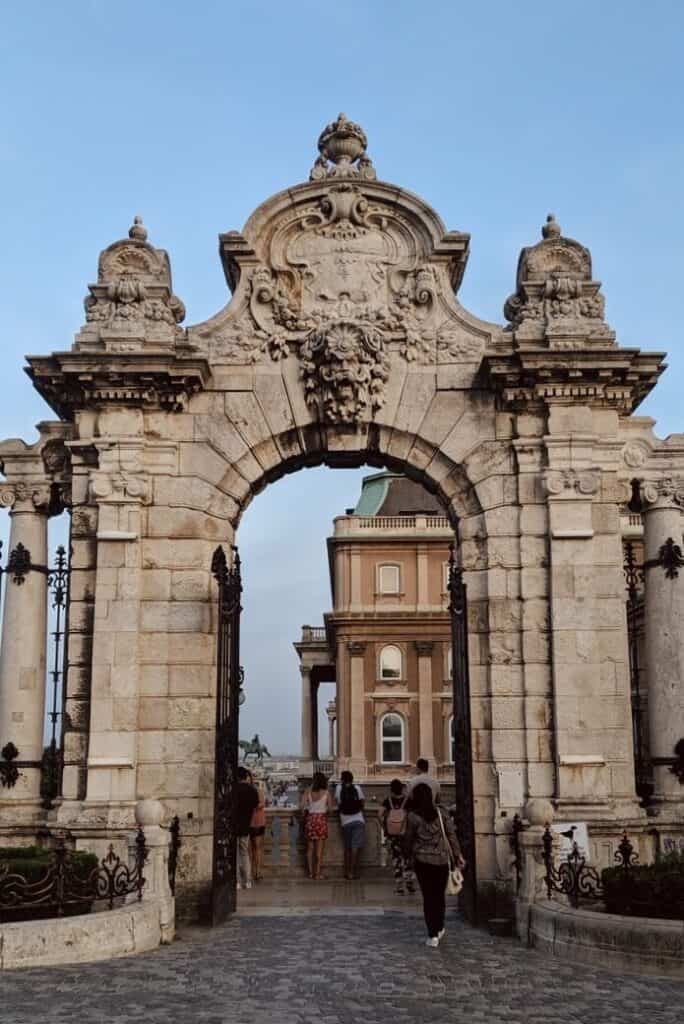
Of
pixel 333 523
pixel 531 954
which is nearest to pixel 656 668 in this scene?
pixel 531 954

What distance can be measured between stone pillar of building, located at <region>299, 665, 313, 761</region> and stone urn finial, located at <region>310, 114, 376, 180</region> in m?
31.6

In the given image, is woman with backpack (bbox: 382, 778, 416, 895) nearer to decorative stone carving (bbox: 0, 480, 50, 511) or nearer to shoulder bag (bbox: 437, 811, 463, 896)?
shoulder bag (bbox: 437, 811, 463, 896)

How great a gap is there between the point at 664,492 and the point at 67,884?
25.2ft

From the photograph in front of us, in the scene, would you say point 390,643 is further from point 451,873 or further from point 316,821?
point 451,873

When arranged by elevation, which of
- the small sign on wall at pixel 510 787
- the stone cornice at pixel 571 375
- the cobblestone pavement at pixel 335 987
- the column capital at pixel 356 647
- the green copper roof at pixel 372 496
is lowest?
the cobblestone pavement at pixel 335 987

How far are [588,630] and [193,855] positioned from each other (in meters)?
4.82

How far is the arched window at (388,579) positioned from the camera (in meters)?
40.1

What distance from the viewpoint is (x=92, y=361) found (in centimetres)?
1279

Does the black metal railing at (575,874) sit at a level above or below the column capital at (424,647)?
below

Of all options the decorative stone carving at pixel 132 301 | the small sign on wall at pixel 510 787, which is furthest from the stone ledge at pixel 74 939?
the decorative stone carving at pixel 132 301

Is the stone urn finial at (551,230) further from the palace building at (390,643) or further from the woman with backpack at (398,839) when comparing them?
the palace building at (390,643)

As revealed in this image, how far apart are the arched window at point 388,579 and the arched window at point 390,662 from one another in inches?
74.6

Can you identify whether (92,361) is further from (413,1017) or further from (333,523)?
(333,523)

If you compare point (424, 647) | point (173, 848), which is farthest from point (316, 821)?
point (424, 647)
